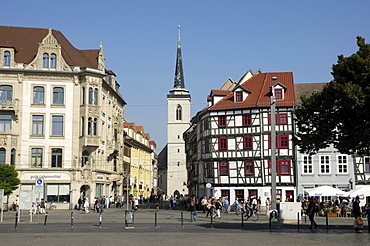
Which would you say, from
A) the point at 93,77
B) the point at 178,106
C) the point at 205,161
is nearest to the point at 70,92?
the point at 93,77

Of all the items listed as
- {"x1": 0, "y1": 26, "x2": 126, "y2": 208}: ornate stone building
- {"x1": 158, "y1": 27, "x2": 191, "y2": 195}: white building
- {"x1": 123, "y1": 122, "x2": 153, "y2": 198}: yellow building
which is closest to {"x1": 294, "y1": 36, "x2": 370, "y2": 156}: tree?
{"x1": 0, "y1": 26, "x2": 126, "y2": 208}: ornate stone building

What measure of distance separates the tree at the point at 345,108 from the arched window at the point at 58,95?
3477 cm

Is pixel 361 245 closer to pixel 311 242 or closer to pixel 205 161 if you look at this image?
pixel 311 242

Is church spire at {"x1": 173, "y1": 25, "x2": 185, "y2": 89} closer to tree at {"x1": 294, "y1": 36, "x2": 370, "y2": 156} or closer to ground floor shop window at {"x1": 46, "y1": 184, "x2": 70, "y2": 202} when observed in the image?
ground floor shop window at {"x1": 46, "y1": 184, "x2": 70, "y2": 202}

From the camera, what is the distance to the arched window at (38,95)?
55.1 meters

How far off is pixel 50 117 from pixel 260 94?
22.7 meters

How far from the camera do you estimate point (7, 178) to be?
158 feet

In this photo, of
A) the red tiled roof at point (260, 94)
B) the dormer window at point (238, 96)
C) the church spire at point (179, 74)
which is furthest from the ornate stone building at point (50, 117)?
the church spire at point (179, 74)

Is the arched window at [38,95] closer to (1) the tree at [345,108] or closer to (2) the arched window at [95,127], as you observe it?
(2) the arched window at [95,127]

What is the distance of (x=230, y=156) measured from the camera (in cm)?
5481

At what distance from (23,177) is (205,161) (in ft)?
64.0

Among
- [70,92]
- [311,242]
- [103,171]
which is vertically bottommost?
[311,242]

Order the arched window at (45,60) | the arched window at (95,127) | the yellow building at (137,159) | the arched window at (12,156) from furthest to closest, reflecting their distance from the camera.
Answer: the yellow building at (137,159) < the arched window at (95,127) < the arched window at (45,60) < the arched window at (12,156)

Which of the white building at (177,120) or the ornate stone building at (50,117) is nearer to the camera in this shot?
the ornate stone building at (50,117)
